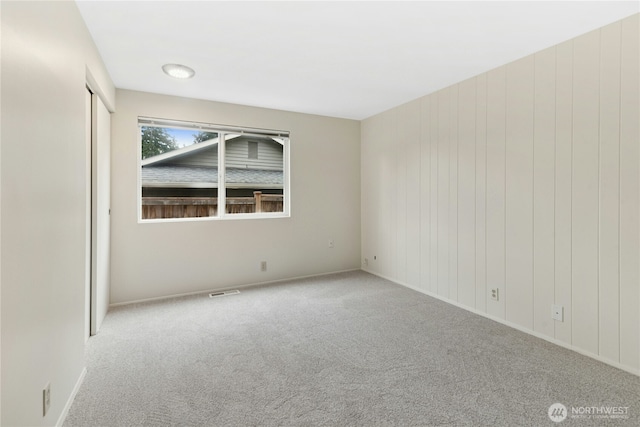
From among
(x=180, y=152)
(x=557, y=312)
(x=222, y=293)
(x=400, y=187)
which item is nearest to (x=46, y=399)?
(x=222, y=293)

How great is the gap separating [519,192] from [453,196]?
0.72 m

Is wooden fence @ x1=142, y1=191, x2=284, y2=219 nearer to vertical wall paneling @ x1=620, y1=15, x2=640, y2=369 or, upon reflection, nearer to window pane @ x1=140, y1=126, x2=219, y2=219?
window pane @ x1=140, y1=126, x2=219, y2=219

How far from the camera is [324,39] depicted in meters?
2.46

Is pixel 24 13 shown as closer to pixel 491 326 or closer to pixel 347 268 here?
pixel 491 326

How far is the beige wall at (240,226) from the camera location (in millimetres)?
3539

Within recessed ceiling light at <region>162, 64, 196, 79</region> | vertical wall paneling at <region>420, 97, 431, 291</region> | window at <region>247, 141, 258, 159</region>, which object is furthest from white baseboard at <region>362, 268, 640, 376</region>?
recessed ceiling light at <region>162, 64, 196, 79</region>

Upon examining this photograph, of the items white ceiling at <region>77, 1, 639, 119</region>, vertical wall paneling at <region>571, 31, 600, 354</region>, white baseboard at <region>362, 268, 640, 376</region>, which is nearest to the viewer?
white ceiling at <region>77, 1, 639, 119</region>

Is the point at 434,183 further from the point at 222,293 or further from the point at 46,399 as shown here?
the point at 46,399

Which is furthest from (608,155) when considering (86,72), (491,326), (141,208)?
(141,208)

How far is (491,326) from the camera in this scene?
9.49ft

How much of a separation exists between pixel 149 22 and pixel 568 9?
2846 millimetres

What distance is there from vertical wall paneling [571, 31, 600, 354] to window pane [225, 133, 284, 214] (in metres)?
3.33

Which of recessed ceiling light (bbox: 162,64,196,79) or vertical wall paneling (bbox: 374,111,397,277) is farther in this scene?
vertical wall paneling (bbox: 374,111,397,277)

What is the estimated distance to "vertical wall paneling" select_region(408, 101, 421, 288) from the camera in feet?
12.9
